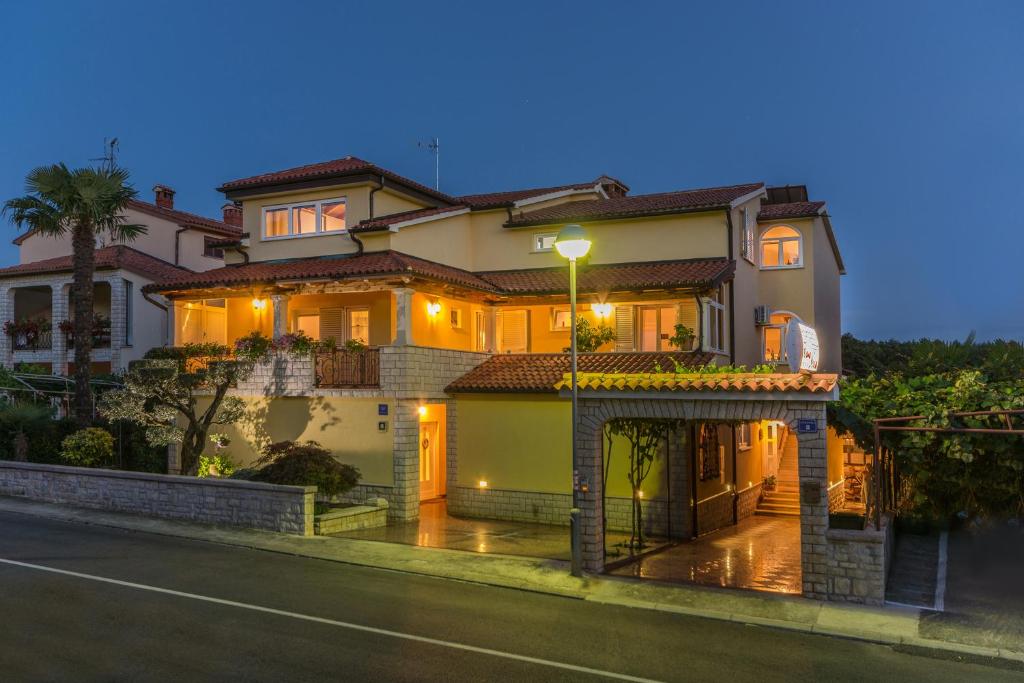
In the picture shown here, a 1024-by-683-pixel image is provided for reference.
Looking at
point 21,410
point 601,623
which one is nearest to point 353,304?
point 21,410

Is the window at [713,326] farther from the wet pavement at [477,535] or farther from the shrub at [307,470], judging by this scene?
the shrub at [307,470]

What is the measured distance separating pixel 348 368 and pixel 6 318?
21.4 metres

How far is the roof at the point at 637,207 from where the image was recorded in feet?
75.8

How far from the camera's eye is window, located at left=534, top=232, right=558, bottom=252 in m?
24.7

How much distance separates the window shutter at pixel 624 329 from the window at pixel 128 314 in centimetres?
1953

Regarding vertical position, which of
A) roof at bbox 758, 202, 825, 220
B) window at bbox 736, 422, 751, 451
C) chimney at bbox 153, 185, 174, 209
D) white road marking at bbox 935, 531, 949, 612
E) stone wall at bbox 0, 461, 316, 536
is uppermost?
chimney at bbox 153, 185, 174, 209

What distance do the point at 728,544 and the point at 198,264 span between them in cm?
2720

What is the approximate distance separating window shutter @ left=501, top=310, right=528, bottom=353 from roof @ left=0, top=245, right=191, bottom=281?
15124mm

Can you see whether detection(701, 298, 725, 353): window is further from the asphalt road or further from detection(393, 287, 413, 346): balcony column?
the asphalt road

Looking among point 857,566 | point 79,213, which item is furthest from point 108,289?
point 857,566

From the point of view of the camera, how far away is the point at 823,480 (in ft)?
41.6

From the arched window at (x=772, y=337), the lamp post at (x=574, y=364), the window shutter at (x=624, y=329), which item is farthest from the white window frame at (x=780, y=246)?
the lamp post at (x=574, y=364)

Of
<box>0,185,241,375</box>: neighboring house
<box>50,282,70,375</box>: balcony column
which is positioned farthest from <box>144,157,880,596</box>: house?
<box>50,282,70,375</box>: balcony column

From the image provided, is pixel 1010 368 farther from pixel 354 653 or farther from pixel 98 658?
pixel 98 658
